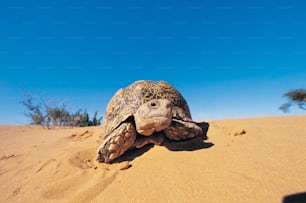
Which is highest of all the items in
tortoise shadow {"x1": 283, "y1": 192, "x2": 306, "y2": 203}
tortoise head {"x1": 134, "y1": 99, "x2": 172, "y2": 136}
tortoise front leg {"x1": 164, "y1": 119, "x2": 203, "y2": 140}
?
tortoise head {"x1": 134, "y1": 99, "x2": 172, "y2": 136}

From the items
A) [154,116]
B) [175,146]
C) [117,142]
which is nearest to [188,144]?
[175,146]

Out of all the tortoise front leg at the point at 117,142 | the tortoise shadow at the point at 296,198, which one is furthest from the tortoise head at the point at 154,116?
the tortoise shadow at the point at 296,198

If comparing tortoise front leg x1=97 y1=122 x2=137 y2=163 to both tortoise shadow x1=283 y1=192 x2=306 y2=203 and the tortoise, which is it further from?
tortoise shadow x1=283 y1=192 x2=306 y2=203

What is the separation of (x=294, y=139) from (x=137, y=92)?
2.54m

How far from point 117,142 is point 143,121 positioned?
21.5 inches

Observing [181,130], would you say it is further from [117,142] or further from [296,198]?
[296,198]

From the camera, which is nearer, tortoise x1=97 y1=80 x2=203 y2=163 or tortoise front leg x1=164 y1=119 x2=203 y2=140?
tortoise x1=97 y1=80 x2=203 y2=163

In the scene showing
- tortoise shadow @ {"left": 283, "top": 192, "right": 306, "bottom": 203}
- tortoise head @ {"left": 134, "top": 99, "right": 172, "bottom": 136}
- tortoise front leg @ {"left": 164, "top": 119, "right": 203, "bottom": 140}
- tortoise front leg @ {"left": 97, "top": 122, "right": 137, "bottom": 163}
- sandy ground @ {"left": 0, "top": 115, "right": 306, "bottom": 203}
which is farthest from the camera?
tortoise front leg @ {"left": 164, "top": 119, "right": 203, "bottom": 140}

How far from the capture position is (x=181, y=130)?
275cm

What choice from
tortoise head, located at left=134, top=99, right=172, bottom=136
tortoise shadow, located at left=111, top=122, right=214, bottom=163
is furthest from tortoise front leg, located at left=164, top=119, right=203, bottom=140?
tortoise head, located at left=134, top=99, right=172, bottom=136

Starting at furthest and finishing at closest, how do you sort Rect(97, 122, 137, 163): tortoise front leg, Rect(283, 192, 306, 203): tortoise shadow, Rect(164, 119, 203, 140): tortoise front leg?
Rect(164, 119, 203, 140): tortoise front leg < Rect(97, 122, 137, 163): tortoise front leg < Rect(283, 192, 306, 203): tortoise shadow

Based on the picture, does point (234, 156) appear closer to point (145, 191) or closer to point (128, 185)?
point (145, 191)

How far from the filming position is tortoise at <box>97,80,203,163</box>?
2.44m

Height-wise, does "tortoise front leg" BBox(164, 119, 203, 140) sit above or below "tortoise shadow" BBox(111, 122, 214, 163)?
above
